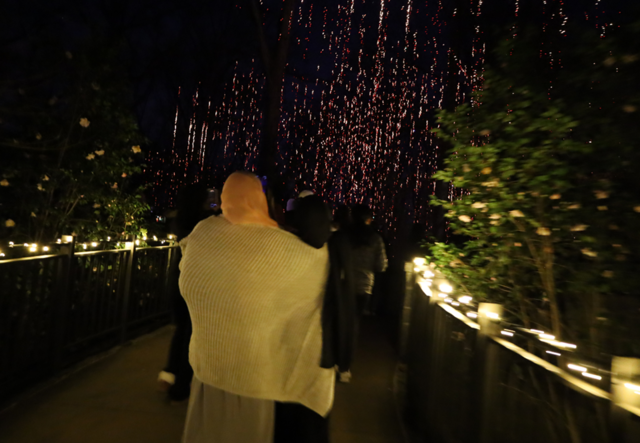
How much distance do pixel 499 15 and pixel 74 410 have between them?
1151 cm

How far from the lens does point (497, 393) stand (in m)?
2.75

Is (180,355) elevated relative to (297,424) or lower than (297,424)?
lower

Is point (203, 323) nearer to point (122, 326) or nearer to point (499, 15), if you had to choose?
point (122, 326)

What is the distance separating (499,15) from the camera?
11.8 metres

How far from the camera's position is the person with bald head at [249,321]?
2033 millimetres

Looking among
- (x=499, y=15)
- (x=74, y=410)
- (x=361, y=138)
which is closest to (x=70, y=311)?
(x=74, y=410)

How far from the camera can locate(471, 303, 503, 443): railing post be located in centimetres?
277

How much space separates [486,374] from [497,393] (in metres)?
0.12

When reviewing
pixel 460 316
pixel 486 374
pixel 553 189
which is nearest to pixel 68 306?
pixel 460 316

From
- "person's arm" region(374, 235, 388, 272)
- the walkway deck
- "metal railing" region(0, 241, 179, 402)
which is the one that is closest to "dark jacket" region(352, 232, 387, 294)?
"person's arm" region(374, 235, 388, 272)

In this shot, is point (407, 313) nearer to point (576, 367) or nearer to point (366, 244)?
point (366, 244)

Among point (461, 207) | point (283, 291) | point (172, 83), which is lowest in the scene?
point (283, 291)

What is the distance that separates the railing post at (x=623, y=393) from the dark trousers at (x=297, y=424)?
1087 mm

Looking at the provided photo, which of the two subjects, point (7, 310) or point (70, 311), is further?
point (70, 311)
